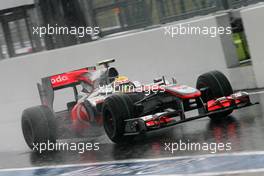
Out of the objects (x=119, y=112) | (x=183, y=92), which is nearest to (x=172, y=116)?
(x=183, y=92)

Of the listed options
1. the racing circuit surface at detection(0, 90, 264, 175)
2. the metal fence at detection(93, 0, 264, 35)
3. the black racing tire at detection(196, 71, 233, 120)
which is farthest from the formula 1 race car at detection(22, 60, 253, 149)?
the metal fence at detection(93, 0, 264, 35)

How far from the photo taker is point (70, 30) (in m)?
15.3

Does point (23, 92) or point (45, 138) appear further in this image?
point (23, 92)

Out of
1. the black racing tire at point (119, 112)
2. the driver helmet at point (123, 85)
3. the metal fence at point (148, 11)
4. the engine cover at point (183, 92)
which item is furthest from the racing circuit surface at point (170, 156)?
the metal fence at point (148, 11)

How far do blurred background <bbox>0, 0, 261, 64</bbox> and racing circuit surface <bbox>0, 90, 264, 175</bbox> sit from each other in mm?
2758

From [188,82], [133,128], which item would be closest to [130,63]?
[188,82]

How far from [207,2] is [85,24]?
2.74m

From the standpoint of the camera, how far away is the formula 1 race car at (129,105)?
9.68m

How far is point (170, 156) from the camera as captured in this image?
845 centimetres

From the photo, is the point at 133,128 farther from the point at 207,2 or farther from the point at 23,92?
the point at 23,92

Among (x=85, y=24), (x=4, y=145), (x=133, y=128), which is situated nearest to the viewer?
(x=133, y=128)

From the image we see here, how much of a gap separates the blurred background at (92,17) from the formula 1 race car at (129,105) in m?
2.68

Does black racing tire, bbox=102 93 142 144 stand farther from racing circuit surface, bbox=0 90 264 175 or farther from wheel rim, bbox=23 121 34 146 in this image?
wheel rim, bbox=23 121 34 146

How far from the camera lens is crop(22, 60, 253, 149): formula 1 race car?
31.8ft
